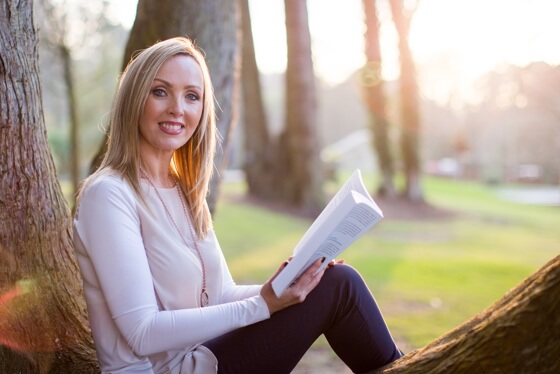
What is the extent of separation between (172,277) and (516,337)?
1170 millimetres

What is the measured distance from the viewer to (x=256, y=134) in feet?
52.1

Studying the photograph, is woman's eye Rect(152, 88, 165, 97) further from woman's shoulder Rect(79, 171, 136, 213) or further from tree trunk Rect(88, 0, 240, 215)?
tree trunk Rect(88, 0, 240, 215)

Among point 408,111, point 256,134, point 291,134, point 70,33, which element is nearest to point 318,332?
point 291,134

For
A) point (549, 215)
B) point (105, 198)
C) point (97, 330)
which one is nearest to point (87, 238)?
point (105, 198)

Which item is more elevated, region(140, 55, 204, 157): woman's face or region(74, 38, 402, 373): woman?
region(140, 55, 204, 157): woman's face

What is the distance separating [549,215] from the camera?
65.0 feet

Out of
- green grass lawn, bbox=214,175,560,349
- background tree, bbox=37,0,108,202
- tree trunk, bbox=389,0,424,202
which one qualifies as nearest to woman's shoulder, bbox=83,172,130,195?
green grass lawn, bbox=214,175,560,349

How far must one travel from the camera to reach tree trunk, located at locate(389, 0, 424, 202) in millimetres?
17922

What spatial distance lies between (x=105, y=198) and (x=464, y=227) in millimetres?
14601

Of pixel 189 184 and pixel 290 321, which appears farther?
pixel 189 184

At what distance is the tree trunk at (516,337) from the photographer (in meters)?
1.93

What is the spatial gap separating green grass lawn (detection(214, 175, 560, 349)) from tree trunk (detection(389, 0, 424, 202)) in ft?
4.96

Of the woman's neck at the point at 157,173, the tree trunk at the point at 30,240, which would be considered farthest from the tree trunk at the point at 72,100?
the woman's neck at the point at 157,173

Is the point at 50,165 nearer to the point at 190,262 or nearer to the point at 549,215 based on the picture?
the point at 190,262
